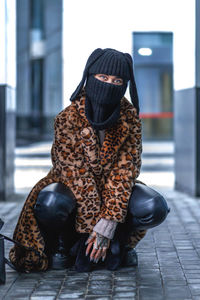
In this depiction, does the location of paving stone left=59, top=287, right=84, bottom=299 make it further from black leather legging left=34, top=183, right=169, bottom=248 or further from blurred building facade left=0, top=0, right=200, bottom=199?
blurred building facade left=0, top=0, right=200, bottom=199

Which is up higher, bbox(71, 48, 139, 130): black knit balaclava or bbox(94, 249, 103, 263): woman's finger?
bbox(71, 48, 139, 130): black knit balaclava

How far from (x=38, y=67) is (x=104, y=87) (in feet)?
97.5

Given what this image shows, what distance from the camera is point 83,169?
3979 millimetres

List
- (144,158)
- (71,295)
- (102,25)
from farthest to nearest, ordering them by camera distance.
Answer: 1. (144,158)
2. (102,25)
3. (71,295)

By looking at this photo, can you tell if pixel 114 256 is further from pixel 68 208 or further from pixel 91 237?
pixel 68 208

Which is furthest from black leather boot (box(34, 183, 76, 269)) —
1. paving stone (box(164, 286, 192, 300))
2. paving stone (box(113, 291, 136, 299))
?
paving stone (box(164, 286, 192, 300))

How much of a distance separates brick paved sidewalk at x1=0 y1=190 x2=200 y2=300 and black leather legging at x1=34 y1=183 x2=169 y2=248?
1.10 ft

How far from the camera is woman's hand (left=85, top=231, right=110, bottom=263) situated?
A: 3.84 meters

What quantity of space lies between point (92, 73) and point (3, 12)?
14.3 ft

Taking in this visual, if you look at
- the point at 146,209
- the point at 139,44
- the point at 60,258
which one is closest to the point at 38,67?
the point at 139,44

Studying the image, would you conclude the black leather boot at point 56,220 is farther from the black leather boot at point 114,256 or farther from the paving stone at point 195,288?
the paving stone at point 195,288

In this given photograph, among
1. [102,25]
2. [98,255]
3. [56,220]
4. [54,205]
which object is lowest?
[98,255]

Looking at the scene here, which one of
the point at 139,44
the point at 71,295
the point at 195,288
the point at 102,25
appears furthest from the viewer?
the point at 139,44

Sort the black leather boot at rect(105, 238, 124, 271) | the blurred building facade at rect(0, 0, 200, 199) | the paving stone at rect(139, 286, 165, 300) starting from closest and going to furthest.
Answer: the paving stone at rect(139, 286, 165, 300) < the black leather boot at rect(105, 238, 124, 271) < the blurred building facade at rect(0, 0, 200, 199)
